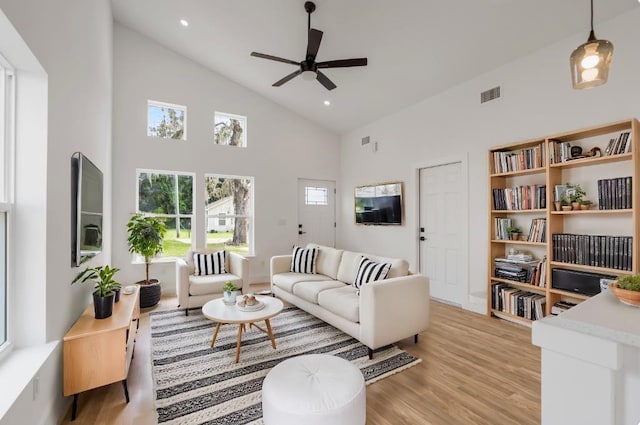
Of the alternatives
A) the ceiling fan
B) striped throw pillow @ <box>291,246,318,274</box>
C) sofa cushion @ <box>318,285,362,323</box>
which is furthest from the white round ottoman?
the ceiling fan

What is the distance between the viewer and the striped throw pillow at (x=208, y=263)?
14.0 feet

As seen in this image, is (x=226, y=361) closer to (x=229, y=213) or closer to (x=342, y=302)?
(x=342, y=302)

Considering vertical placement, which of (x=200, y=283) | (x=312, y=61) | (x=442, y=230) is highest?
(x=312, y=61)

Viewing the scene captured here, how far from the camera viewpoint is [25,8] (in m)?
1.48

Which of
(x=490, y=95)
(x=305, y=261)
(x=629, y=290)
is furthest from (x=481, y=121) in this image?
(x=629, y=290)

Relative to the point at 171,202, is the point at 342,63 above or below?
above

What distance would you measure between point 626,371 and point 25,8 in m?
2.91

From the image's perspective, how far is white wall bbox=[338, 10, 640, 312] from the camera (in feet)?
9.38

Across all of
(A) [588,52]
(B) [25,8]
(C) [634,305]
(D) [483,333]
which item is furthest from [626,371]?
(B) [25,8]

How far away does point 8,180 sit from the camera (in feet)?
5.47

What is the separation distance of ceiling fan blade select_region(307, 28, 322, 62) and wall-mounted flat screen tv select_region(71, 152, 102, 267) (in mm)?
2252

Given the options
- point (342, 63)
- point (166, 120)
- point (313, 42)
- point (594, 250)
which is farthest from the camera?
point (166, 120)

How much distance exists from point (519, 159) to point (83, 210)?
4.42 metres

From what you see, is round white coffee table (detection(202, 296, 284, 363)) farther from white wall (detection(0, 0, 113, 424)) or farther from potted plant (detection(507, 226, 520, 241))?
potted plant (detection(507, 226, 520, 241))
